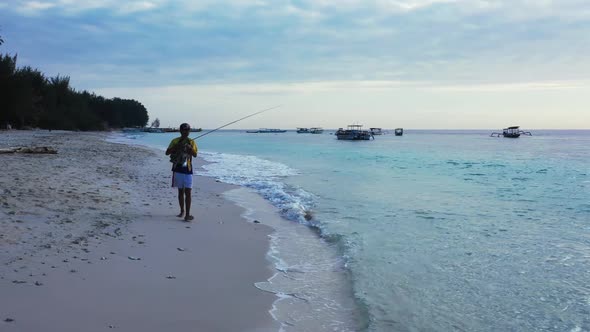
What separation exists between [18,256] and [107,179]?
7.32m

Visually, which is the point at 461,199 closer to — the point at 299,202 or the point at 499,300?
the point at 299,202

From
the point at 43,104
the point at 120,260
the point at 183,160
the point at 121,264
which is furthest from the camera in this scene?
the point at 43,104

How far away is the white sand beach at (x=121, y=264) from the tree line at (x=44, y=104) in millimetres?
9158

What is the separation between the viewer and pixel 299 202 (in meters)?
11.6

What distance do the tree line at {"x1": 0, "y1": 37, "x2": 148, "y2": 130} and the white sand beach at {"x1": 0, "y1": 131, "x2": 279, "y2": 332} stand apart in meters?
9.16

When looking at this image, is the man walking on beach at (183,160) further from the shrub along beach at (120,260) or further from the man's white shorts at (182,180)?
the shrub along beach at (120,260)

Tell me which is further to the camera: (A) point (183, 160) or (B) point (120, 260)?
(A) point (183, 160)

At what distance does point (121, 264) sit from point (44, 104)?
211ft

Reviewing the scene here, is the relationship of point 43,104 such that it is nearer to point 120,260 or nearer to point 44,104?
point 44,104

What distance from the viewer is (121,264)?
5109 millimetres

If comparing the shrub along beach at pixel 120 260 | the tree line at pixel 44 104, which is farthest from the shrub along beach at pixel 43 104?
the shrub along beach at pixel 120 260

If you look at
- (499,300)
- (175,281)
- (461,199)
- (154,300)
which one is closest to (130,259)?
(175,281)

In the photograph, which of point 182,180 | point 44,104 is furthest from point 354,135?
point 182,180

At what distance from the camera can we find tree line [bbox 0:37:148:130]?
135 ft
